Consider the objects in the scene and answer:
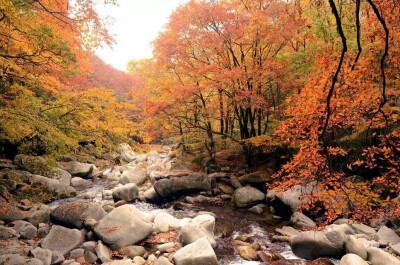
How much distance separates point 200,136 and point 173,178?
2.78m

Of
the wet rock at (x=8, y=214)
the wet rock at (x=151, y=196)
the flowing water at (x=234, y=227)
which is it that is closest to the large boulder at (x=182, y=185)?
the wet rock at (x=151, y=196)

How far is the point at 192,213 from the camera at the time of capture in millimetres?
9492

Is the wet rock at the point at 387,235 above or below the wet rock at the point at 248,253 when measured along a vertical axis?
above

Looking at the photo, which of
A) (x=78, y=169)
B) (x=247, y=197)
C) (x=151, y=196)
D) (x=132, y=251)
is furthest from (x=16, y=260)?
(x=78, y=169)

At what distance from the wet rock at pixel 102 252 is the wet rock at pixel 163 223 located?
170 centimetres

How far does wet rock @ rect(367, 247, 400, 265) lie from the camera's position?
16.6 ft

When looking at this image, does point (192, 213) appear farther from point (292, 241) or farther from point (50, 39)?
point (50, 39)

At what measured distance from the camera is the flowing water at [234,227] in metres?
6.22

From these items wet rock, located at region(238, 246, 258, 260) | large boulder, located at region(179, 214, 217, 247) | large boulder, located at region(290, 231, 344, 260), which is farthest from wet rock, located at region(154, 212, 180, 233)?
large boulder, located at region(290, 231, 344, 260)

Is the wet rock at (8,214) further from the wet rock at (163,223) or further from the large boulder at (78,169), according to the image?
the large boulder at (78,169)

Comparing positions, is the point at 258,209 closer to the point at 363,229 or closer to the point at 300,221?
the point at 300,221

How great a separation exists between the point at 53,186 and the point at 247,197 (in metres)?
8.52

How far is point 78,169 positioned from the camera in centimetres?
1531

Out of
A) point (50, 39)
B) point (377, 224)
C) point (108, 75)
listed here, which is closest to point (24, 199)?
point (50, 39)
